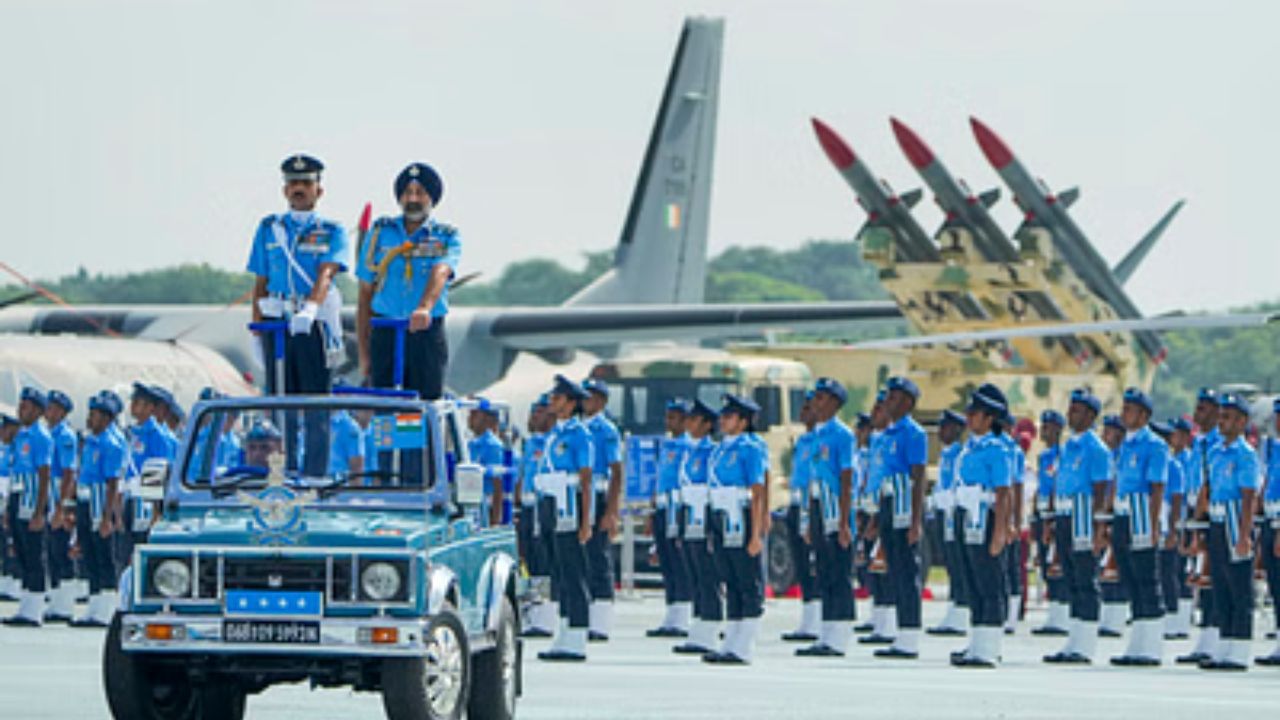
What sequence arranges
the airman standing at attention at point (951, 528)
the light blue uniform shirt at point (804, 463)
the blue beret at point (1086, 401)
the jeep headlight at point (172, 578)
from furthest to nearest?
the light blue uniform shirt at point (804, 463) → the blue beret at point (1086, 401) → the airman standing at attention at point (951, 528) → the jeep headlight at point (172, 578)

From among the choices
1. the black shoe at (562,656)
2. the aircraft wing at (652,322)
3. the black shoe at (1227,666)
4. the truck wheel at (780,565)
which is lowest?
the black shoe at (1227,666)

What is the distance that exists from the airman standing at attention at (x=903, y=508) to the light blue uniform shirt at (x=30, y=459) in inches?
254

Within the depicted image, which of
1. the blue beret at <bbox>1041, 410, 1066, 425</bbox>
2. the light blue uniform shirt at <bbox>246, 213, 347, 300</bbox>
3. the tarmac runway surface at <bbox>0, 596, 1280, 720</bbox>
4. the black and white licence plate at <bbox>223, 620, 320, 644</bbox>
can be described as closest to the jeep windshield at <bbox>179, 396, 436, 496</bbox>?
the black and white licence plate at <bbox>223, 620, 320, 644</bbox>

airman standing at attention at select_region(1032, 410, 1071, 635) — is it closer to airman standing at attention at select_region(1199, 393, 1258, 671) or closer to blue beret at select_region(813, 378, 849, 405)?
blue beret at select_region(813, 378, 849, 405)

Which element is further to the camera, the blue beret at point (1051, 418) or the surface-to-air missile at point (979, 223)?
the surface-to-air missile at point (979, 223)

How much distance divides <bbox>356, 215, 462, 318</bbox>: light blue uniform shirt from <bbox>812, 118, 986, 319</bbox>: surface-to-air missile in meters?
23.4

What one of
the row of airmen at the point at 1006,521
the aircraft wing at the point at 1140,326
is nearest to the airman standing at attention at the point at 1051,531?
the row of airmen at the point at 1006,521

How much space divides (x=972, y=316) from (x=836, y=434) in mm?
17657

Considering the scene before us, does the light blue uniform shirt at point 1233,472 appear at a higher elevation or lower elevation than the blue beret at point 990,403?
lower

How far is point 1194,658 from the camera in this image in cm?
1784

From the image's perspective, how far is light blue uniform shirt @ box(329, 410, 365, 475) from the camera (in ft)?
36.6

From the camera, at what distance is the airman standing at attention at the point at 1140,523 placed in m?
17.9

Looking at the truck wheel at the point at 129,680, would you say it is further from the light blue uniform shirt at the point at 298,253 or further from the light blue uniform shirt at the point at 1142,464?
the light blue uniform shirt at the point at 1142,464

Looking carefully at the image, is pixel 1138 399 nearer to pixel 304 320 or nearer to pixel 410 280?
pixel 410 280
